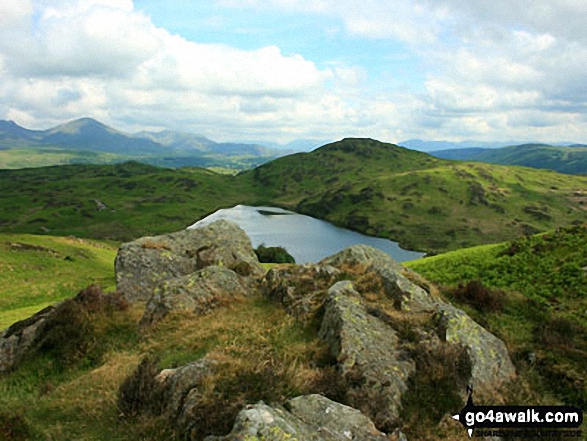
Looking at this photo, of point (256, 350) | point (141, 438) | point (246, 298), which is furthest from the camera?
point (246, 298)

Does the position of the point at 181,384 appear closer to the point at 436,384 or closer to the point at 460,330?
the point at 436,384

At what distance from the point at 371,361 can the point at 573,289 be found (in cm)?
1999

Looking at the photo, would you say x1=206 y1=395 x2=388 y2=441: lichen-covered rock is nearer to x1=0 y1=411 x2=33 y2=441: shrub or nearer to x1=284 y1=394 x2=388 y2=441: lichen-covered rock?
x1=284 y1=394 x2=388 y2=441: lichen-covered rock

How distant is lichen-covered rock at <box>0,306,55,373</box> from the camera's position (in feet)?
59.3

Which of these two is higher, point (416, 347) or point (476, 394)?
point (416, 347)

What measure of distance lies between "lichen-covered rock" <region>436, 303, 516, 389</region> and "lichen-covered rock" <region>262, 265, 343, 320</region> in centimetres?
564

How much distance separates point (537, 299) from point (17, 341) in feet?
100.0

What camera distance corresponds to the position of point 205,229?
97.5ft

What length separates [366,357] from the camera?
13.7 meters

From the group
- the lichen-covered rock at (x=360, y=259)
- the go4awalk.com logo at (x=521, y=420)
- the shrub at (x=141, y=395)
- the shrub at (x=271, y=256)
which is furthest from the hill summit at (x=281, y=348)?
the shrub at (x=271, y=256)

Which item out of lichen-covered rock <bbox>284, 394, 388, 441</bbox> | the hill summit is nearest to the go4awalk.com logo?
the hill summit

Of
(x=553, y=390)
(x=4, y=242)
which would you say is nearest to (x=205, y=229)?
(x=553, y=390)

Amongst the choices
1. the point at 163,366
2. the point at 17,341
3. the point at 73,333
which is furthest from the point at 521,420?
the point at 17,341

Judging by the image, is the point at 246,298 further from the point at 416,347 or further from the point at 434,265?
the point at 434,265
